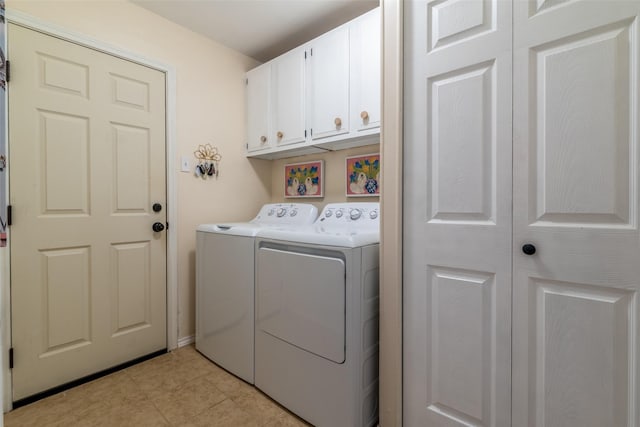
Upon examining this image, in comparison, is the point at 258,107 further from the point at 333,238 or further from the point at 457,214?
the point at 457,214

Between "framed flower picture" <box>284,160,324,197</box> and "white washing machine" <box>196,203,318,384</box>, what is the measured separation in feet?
1.02

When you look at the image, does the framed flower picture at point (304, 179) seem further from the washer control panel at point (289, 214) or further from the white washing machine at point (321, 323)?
the white washing machine at point (321, 323)

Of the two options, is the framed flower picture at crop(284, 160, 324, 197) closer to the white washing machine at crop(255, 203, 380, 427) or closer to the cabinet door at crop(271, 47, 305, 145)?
the cabinet door at crop(271, 47, 305, 145)

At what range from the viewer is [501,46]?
106cm

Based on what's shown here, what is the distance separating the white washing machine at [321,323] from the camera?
1333 mm

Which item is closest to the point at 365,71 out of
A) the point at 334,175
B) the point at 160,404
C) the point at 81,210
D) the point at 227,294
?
the point at 334,175

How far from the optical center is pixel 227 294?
6.23ft

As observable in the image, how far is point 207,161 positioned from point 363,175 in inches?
48.1

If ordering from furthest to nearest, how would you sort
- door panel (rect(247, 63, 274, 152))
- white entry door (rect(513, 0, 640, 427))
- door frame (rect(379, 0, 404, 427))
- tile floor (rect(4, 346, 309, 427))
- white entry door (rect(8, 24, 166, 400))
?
door panel (rect(247, 63, 274, 152))
white entry door (rect(8, 24, 166, 400))
tile floor (rect(4, 346, 309, 427))
door frame (rect(379, 0, 404, 427))
white entry door (rect(513, 0, 640, 427))

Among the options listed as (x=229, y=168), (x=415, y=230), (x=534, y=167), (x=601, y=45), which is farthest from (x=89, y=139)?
(x=601, y=45)

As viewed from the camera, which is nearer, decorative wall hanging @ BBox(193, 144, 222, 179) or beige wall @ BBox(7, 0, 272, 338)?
beige wall @ BBox(7, 0, 272, 338)

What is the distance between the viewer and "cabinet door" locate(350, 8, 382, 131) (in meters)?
1.78

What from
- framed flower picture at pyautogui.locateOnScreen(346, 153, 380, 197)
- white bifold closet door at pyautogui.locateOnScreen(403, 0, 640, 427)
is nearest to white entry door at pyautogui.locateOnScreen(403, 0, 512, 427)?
white bifold closet door at pyautogui.locateOnScreen(403, 0, 640, 427)

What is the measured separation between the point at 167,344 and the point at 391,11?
2436 millimetres
